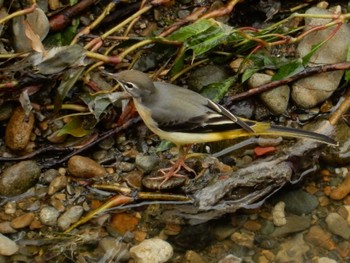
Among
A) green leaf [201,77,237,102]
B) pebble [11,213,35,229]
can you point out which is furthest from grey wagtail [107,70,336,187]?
pebble [11,213,35,229]

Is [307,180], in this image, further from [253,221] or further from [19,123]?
[19,123]

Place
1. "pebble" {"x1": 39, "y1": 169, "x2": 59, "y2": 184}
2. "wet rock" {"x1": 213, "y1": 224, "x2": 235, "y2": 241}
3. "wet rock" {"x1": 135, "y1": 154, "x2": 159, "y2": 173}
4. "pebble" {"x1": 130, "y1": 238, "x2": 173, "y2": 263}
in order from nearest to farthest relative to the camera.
Result: "pebble" {"x1": 130, "y1": 238, "x2": 173, "y2": 263} → "wet rock" {"x1": 213, "y1": 224, "x2": 235, "y2": 241} → "pebble" {"x1": 39, "y1": 169, "x2": 59, "y2": 184} → "wet rock" {"x1": 135, "y1": 154, "x2": 159, "y2": 173}

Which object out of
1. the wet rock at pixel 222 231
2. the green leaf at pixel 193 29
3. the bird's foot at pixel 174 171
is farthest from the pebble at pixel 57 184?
the green leaf at pixel 193 29

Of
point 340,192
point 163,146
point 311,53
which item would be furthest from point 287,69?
point 163,146

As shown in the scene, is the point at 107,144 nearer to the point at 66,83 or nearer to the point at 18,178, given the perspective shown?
the point at 66,83

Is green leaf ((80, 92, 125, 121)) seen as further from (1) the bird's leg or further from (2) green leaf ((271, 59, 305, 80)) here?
(2) green leaf ((271, 59, 305, 80))

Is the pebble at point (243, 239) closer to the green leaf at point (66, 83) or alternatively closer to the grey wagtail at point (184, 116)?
the grey wagtail at point (184, 116)

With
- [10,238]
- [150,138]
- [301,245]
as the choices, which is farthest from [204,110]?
[10,238]
